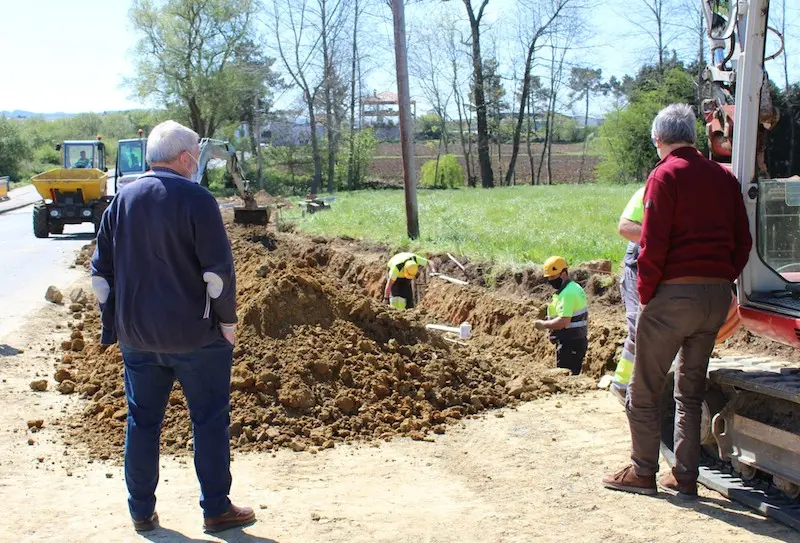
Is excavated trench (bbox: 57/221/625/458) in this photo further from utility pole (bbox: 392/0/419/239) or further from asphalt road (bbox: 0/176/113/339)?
utility pole (bbox: 392/0/419/239)

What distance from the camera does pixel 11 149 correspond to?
188 feet

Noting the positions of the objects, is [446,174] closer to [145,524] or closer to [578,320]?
[578,320]

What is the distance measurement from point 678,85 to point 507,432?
33.6m

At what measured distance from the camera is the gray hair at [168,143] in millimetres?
4391

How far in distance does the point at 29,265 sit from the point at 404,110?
26.7 ft

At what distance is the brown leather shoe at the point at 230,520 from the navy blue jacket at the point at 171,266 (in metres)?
0.93

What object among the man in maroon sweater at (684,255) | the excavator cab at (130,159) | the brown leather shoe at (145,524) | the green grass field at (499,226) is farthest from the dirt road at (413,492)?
the excavator cab at (130,159)

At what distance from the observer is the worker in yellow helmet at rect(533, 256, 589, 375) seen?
346 inches

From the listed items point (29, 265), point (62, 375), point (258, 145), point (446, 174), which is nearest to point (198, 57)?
point (258, 145)

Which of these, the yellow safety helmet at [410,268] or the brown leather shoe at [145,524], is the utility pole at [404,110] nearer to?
the yellow safety helmet at [410,268]

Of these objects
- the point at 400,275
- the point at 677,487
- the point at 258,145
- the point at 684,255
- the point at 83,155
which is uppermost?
the point at 258,145

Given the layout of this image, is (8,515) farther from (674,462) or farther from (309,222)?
(309,222)

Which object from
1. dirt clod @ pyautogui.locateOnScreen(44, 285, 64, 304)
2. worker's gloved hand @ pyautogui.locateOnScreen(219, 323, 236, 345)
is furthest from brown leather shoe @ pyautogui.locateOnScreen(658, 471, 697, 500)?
dirt clod @ pyautogui.locateOnScreen(44, 285, 64, 304)

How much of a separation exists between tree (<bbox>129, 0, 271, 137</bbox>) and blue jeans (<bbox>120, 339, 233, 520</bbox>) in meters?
44.3
